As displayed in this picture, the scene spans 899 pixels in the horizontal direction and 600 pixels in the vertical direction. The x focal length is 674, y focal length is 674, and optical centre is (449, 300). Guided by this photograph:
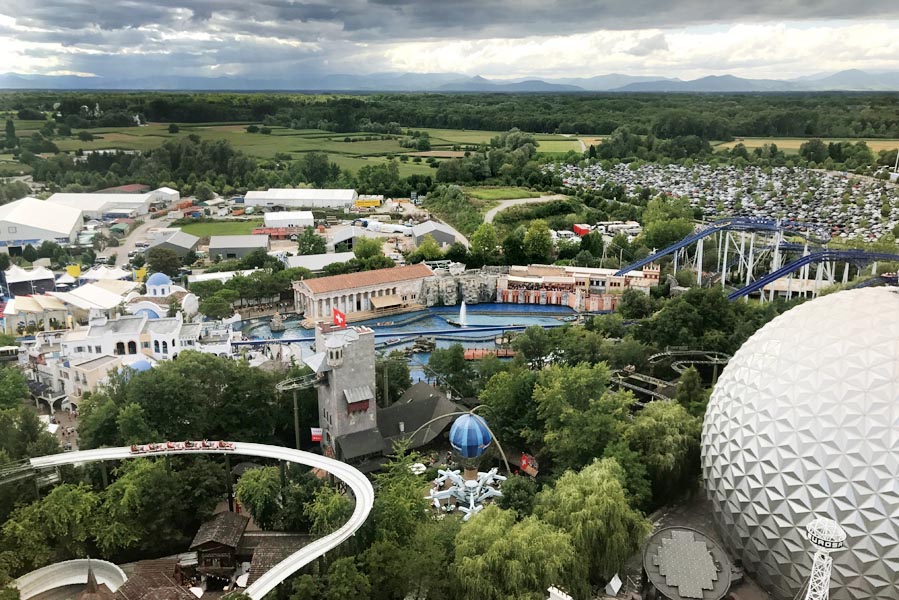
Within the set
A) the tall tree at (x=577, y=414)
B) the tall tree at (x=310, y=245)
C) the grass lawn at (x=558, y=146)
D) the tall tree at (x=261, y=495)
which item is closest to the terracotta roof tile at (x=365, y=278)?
the tall tree at (x=310, y=245)

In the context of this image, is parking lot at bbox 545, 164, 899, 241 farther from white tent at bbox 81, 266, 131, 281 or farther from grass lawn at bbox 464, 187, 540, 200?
white tent at bbox 81, 266, 131, 281

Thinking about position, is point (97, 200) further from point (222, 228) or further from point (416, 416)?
point (416, 416)

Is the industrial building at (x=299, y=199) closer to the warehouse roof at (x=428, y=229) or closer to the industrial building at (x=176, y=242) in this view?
the warehouse roof at (x=428, y=229)

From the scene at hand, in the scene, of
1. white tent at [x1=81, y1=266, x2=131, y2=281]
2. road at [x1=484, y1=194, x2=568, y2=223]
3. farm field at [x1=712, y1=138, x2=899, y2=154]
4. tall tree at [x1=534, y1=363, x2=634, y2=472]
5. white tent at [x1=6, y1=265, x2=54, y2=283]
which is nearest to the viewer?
tall tree at [x1=534, y1=363, x2=634, y2=472]

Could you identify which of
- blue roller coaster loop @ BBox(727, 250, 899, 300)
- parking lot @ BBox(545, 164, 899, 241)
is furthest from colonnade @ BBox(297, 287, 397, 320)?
parking lot @ BBox(545, 164, 899, 241)

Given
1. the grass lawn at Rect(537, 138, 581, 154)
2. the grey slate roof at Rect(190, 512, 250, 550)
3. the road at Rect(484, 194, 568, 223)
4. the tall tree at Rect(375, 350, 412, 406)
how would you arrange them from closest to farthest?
the grey slate roof at Rect(190, 512, 250, 550), the tall tree at Rect(375, 350, 412, 406), the road at Rect(484, 194, 568, 223), the grass lawn at Rect(537, 138, 581, 154)

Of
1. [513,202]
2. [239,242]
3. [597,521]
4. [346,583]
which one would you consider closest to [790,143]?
[513,202]
